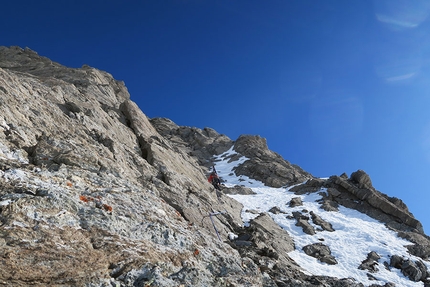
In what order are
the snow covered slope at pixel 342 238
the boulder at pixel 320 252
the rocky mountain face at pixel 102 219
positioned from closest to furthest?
the rocky mountain face at pixel 102 219, the snow covered slope at pixel 342 238, the boulder at pixel 320 252

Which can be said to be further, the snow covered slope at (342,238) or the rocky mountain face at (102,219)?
the snow covered slope at (342,238)

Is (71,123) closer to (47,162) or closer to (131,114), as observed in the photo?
(47,162)

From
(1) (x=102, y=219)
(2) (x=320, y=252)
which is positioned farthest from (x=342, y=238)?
(1) (x=102, y=219)

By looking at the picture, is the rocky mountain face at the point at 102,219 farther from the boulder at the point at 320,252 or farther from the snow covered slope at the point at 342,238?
the snow covered slope at the point at 342,238

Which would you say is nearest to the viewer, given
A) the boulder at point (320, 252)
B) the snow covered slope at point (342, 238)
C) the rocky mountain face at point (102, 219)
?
the rocky mountain face at point (102, 219)

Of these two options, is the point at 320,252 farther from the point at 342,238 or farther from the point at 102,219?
the point at 102,219

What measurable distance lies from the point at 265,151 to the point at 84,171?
184 ft

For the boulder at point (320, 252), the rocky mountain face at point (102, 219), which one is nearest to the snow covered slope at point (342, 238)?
the boulder at point (320, 252)

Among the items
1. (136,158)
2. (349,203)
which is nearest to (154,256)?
(136,158)

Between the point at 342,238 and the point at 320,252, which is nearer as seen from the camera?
the point at 320,252

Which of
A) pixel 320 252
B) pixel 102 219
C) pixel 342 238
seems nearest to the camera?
pixel 102 219

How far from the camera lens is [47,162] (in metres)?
12.9

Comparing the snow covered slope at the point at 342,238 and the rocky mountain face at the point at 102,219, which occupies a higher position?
the snow covered slope at the point at 342,238

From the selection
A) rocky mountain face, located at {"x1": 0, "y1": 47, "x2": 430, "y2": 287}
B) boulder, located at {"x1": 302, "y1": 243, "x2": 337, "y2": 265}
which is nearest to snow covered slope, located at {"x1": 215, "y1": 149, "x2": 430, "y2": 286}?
boulder, located at {"x1": 302, "y1": 243, "x2": 337, "y2": 265}
